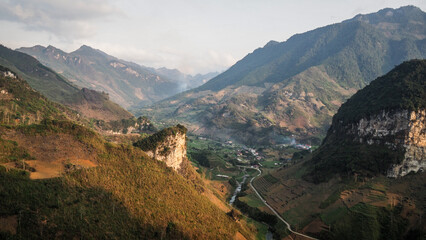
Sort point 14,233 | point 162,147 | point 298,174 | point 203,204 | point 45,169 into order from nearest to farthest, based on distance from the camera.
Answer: point 14,233 < point 45,169 < point 203,204 < point 162,147 < point 298,174

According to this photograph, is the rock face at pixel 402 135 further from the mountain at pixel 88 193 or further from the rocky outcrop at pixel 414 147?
the mountain at pixel 88 193

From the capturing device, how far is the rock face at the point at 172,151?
90688mm

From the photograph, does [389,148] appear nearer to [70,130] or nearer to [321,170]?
[321,170]

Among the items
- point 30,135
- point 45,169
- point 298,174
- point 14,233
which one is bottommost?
point 298,174

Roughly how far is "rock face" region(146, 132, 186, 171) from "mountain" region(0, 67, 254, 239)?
5574mm

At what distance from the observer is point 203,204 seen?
258 ft

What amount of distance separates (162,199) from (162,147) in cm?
2720

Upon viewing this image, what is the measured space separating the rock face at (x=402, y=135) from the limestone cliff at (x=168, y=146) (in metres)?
69.9

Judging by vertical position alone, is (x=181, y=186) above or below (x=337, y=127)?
below

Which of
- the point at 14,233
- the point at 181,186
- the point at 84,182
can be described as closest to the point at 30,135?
the point at 84,182

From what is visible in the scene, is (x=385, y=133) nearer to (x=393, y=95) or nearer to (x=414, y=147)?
(x=414, y=147)

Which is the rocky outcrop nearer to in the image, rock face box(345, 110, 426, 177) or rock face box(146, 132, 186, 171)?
rock face box(345, 110, 426, 177)

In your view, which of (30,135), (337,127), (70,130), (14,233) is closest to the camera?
(14,233)

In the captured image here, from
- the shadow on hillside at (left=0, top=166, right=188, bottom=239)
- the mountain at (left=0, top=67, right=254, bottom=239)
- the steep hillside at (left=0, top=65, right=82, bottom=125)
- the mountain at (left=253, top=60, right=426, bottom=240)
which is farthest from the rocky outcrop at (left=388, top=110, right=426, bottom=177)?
the steep hillside at (left=0, top=65, right=82, bottom=125)
